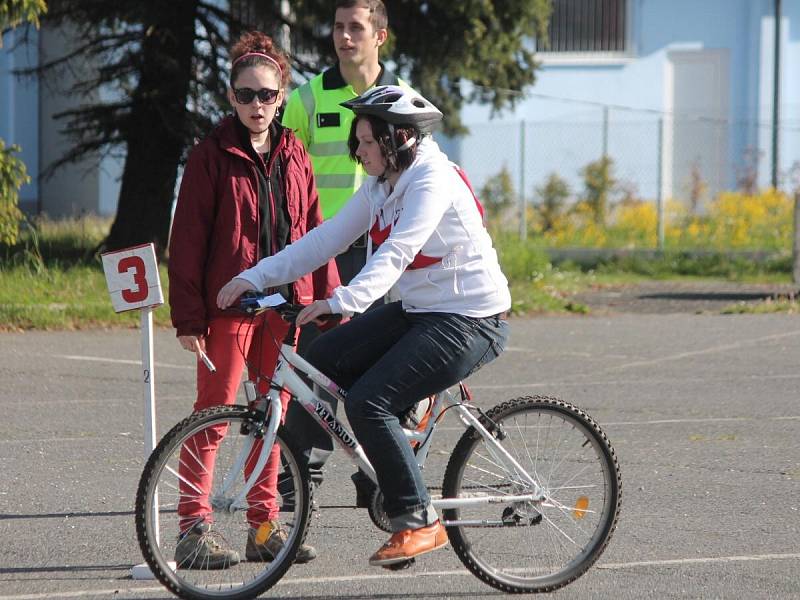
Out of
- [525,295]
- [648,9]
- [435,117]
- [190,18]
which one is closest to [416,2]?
[190,18]

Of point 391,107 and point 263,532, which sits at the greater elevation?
point 391,107

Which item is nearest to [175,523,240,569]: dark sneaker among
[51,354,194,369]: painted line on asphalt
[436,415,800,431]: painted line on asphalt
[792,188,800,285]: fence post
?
[436,415,800,431]: painted line on asphalt

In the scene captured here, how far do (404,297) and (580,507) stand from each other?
1.03m

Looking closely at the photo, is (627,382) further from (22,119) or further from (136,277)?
(22,119)

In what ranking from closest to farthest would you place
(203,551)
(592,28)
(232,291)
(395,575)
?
(232,291) < (203,551) < (395,575) < (592,28)

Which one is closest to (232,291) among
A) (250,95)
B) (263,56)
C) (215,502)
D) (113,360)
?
(215,502)

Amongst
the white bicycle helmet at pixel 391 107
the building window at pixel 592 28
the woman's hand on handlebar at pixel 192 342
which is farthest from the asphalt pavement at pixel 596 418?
the building window at pixel 592 28

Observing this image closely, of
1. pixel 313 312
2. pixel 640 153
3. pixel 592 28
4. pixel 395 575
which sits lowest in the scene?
pixel 395 575

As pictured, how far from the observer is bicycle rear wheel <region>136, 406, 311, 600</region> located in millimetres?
4832

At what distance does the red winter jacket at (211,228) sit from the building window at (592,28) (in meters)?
25.6

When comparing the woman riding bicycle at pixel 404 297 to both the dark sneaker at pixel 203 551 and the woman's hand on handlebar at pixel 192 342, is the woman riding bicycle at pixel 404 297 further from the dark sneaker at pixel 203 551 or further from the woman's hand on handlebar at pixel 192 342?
the dark sneaker at pixel 203 551

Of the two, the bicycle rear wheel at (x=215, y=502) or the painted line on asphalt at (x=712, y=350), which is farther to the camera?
the painted line on asphalt at (x=712, y=350)

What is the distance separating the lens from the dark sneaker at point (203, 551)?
16.7 ft

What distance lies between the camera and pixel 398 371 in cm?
491
